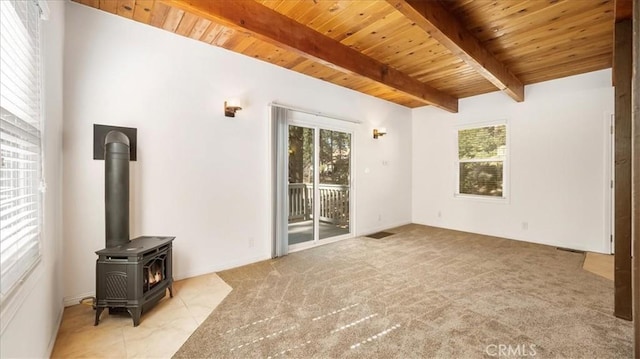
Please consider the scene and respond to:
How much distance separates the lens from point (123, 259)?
6.97ft

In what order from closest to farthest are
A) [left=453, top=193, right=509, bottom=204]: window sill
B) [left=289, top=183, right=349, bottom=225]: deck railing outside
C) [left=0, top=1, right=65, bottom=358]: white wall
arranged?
[left=0, top=1, right=65, bottom=358]: white wall, [left=289, top=183, right=349, bottom=225]: deck railing outside, [left=453, top=193, right=509, bottom=204]: window sill

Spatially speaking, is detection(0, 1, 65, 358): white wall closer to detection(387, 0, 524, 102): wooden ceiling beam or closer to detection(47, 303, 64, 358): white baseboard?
detection(47, 303, 64, 358): white baseboard

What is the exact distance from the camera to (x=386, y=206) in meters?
5.71

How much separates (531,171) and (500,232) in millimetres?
1233

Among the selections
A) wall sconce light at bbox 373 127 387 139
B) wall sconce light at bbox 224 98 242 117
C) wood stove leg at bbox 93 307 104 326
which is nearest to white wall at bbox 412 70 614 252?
wall sconce light at bbox 373 127 387 139

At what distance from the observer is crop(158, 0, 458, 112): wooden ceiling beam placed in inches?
86.5

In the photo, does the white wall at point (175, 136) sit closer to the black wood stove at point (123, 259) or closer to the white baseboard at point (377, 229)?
the black wood stove at point (123, 259)

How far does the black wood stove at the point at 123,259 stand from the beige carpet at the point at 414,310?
0.58 m

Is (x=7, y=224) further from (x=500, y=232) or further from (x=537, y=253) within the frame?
(x=500, y=232)

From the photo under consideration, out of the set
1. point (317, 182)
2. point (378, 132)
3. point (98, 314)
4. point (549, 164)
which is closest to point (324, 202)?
point (317, 182)

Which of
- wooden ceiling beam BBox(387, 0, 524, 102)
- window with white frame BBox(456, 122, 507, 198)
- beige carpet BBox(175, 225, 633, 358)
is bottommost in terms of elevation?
beige carpet BBox(175, 225, 633, 358)

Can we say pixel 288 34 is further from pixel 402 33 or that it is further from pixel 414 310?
pixel 414 310

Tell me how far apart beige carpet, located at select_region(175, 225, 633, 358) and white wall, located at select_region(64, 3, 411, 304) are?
616 mm

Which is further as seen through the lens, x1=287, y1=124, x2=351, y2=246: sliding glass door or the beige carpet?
x1=287, y1=124, x2=351, y2=246: sliding glass door
